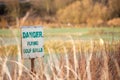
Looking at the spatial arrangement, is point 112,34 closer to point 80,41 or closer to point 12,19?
point 80,41

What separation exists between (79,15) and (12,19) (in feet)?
1.83

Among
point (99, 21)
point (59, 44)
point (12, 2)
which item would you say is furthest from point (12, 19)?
point (99, 21)

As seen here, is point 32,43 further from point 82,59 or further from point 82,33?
point 82,33

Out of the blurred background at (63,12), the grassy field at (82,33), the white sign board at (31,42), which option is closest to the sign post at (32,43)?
the white sign board at (31,42)

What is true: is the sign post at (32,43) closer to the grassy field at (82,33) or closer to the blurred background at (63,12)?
the grassy field at (82,33)

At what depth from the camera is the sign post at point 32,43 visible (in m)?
2.51

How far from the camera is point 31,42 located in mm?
2531

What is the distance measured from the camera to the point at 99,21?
128 inches

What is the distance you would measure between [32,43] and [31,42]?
0.01 meters

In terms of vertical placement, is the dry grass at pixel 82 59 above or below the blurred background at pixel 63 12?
below

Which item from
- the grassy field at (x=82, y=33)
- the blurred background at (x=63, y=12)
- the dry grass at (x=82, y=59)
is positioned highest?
the blurred background at (x=63, y=12)

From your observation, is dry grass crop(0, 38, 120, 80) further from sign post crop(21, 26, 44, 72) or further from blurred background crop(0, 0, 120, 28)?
blurred background crop(0, 0, 120, 28)

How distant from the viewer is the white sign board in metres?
2.51

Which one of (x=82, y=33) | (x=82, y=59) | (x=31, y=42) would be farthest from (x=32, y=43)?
(x=82, y=33)
